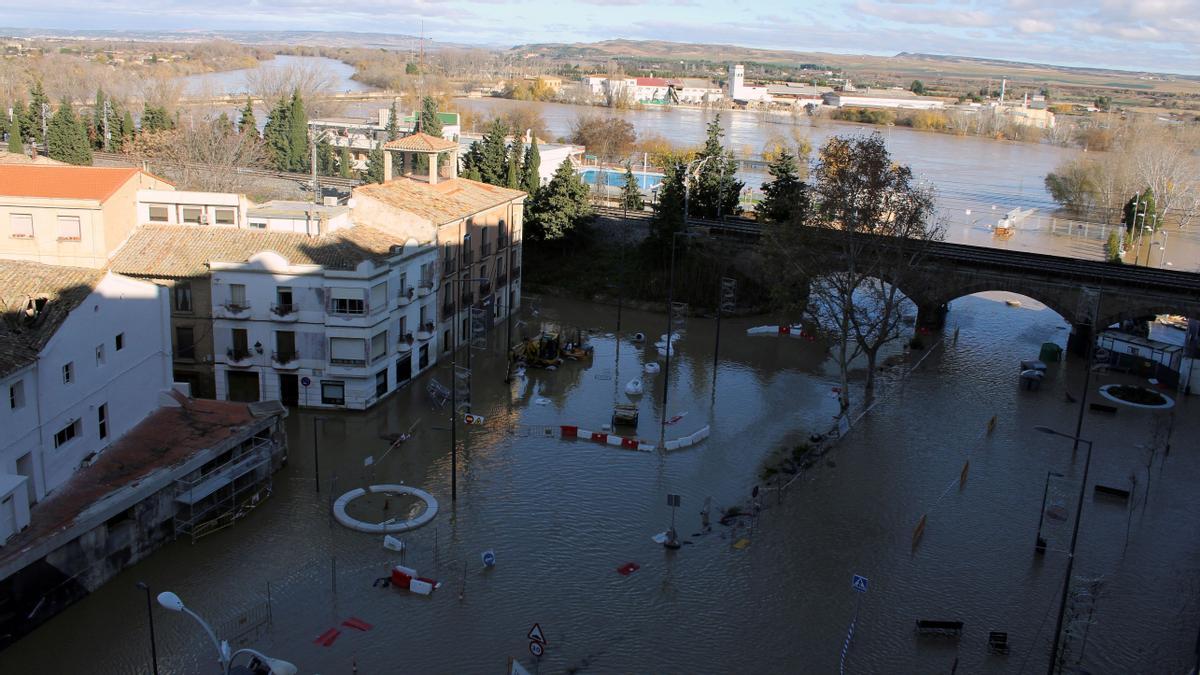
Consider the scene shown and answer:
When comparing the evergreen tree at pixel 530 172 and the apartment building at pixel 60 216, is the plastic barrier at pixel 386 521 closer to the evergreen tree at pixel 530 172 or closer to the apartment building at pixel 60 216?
the apartment building at pixel 60 216

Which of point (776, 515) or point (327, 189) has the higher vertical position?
point (327, 189)

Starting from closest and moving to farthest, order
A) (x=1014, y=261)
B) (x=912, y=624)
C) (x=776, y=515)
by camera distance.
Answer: (x=912, y=624) → (x=776, y=515) → (x=1014, y=261)

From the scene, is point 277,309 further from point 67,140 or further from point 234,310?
point 67,140

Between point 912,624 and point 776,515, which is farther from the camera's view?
point 776,515

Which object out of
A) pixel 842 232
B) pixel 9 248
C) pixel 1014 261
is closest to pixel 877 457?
pixel 842 232

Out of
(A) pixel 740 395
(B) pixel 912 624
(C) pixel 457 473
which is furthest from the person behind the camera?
(A) pixel 740 395

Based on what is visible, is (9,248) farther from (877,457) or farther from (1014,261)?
(1014,261)
